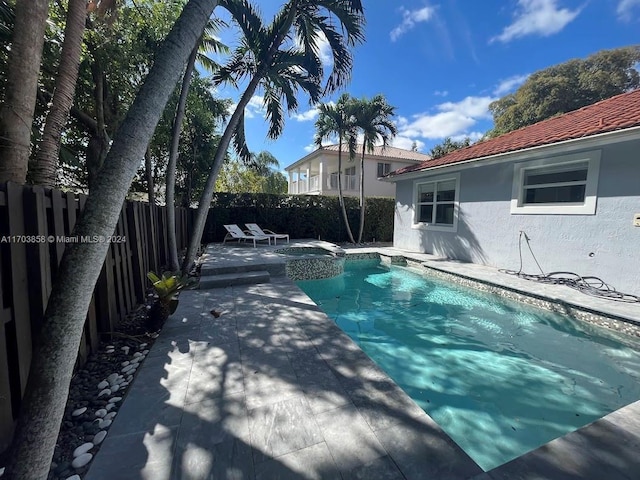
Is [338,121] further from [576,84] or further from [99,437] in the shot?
[576,84]

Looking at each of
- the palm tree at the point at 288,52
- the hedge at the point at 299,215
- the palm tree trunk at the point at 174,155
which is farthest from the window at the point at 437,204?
the palm tree trunk at the point at 174,155

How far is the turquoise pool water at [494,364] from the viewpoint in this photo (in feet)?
9.23

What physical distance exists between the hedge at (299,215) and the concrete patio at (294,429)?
10.5 meters

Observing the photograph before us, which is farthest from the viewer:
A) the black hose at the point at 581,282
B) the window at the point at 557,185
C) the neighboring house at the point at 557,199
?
the window at the point at 557,185

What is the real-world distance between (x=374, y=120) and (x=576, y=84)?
20121mm

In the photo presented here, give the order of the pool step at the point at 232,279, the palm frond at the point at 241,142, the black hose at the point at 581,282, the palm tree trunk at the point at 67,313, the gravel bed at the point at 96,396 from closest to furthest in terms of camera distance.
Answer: the palm tree trunk at the point at 67,313, the gravel bed at the point at 96,396, the black hose at the point at 581,282, the pool step at the point at 232,279, the palm frond at the point at 241,142

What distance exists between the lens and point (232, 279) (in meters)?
6.20

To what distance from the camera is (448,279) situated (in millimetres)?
7836

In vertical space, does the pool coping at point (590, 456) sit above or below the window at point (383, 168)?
below

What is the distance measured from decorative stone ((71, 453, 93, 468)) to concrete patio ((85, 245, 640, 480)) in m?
0.06

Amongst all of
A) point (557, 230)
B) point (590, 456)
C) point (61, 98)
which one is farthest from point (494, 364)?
point (61, 98)

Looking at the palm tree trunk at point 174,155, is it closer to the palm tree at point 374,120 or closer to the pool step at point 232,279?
the pool step at point 232,279

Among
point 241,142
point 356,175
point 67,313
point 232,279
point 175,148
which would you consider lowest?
point 232,279

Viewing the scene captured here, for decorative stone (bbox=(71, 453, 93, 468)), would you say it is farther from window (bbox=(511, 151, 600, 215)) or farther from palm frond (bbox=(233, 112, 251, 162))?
window (bbox=(511, 151, 600, 215))
